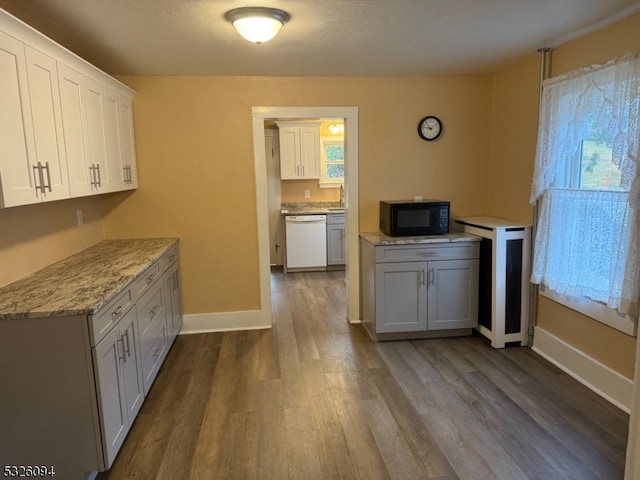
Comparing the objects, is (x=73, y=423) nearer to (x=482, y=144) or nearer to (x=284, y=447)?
(x=284, y=447)

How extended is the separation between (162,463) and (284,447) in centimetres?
64

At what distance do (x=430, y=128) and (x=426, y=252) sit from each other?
49.7 inches

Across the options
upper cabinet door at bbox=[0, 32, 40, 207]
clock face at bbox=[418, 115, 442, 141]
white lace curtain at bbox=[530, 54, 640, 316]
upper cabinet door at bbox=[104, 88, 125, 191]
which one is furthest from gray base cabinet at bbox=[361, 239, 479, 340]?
upper cabinet door at bbox=[0, 32, 40, 207]

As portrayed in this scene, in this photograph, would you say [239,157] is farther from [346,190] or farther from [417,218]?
[417,218]

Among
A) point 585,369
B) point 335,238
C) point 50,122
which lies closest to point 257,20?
point 50,122

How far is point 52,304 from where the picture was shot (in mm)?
1946

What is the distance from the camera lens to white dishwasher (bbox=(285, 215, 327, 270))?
6.25 meters

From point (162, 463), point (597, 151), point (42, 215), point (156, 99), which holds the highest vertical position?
point (156, 99)

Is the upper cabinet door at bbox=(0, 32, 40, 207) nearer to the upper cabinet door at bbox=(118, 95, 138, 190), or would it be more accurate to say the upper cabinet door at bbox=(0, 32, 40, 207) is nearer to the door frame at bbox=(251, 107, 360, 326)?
the upper cabinet door at bbox=(118, 95, 138, 190)

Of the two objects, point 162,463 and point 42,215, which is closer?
point 162,463

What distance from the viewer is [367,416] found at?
2.64 metres

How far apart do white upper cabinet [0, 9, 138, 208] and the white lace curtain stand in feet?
10.4

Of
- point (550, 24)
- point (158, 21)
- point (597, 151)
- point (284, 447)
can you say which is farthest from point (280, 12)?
point (284, 447)

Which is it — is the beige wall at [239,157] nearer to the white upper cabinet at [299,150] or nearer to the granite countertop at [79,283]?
the granite countertop at [79,283]
